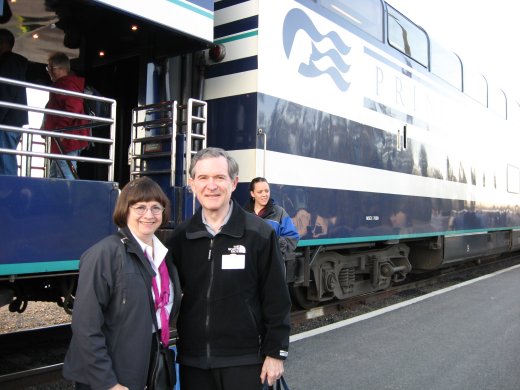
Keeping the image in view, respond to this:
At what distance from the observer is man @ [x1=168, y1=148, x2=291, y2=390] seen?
7.39 ft

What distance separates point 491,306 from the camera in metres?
6.84

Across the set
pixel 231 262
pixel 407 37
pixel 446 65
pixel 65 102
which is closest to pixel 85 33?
pixel 65 102

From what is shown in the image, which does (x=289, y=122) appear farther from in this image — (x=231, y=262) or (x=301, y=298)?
(x=231, y=262)

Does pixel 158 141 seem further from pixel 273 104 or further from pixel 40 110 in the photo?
pixel 40 110

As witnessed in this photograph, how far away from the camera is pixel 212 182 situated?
2258 mm

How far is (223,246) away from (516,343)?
4.16m

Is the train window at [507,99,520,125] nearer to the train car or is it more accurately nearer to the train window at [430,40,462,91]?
the train window at [430,40,462,91]

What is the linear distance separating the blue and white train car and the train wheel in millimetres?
27

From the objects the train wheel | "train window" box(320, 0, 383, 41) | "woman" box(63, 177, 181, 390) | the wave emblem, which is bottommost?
the train wheel

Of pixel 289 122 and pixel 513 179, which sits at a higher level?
pixel 513 179

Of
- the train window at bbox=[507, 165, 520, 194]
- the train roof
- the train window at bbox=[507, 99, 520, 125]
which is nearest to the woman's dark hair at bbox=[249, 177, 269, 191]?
the train roof

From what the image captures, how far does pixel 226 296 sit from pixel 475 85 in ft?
31.8

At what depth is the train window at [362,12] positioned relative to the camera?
20.0 feet

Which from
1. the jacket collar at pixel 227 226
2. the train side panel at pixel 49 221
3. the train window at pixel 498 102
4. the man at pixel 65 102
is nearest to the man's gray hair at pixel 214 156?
the jacket collar at pixel 227 226
